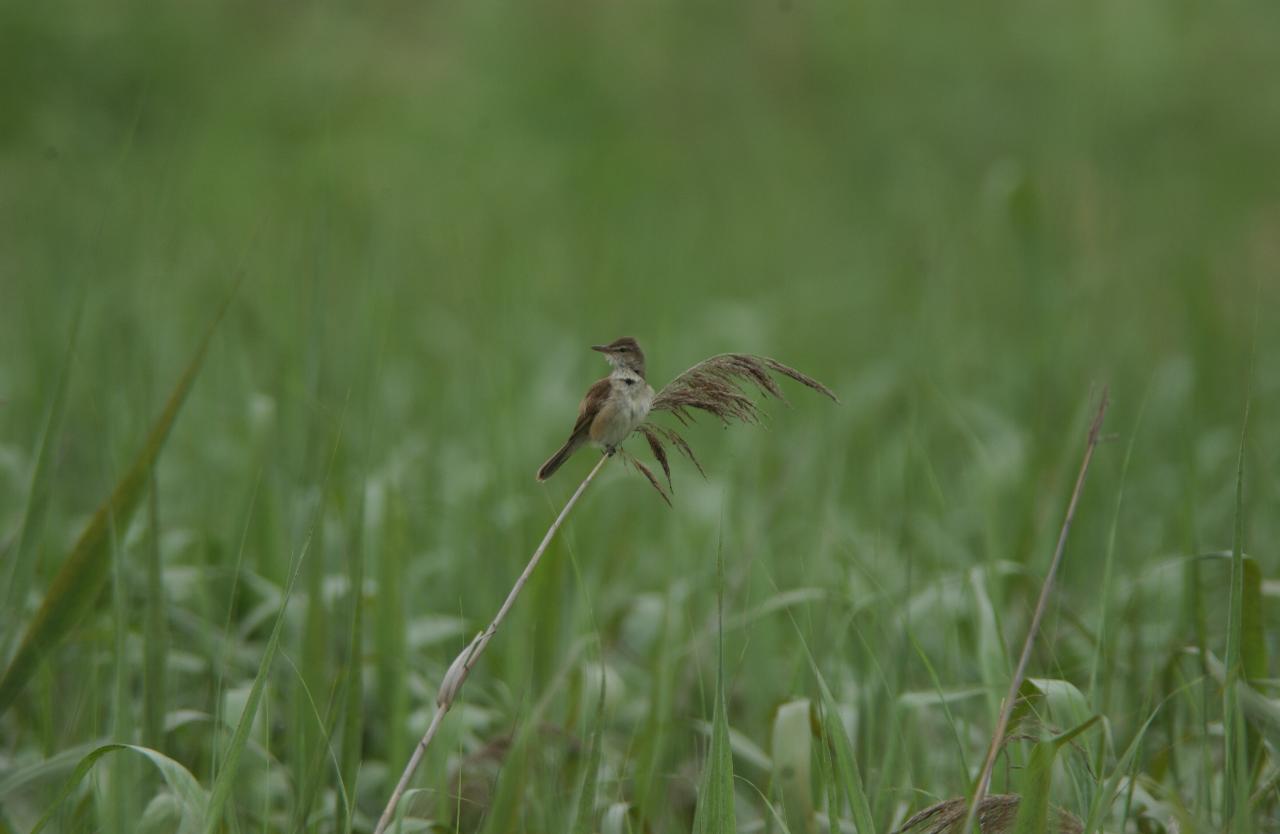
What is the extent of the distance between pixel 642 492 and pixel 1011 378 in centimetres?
225

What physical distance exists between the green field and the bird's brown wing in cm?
27

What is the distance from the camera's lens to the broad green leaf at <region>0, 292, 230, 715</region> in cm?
180

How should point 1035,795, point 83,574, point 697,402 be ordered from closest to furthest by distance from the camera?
point 697,402, point 1035,795, point 83,574

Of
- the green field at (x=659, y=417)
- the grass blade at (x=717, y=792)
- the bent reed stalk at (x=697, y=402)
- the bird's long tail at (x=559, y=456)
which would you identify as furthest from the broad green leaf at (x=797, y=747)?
the bent reed stalk at (x=697, y=402)

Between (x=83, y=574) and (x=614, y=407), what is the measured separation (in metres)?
0.94

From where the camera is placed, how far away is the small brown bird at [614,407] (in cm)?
142

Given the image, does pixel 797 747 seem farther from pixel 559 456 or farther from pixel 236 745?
pixel 236 745

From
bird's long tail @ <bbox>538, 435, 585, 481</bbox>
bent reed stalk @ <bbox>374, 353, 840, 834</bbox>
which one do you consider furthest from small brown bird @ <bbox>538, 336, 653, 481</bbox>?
bent reed stalk @ <bbox>374, 353, 840, 834</bbox>

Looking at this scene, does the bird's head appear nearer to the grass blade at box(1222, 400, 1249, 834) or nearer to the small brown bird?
the small brown bird

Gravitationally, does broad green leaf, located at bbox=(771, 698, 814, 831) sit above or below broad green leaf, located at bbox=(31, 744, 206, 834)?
below

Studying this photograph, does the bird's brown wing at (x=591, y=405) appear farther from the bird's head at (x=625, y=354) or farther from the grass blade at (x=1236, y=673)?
the grass blade at (x=1236, y=673)

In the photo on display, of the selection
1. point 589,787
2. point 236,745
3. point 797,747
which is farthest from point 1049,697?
point 236,745

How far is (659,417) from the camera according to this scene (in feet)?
8.73

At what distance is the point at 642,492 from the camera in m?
4.00
